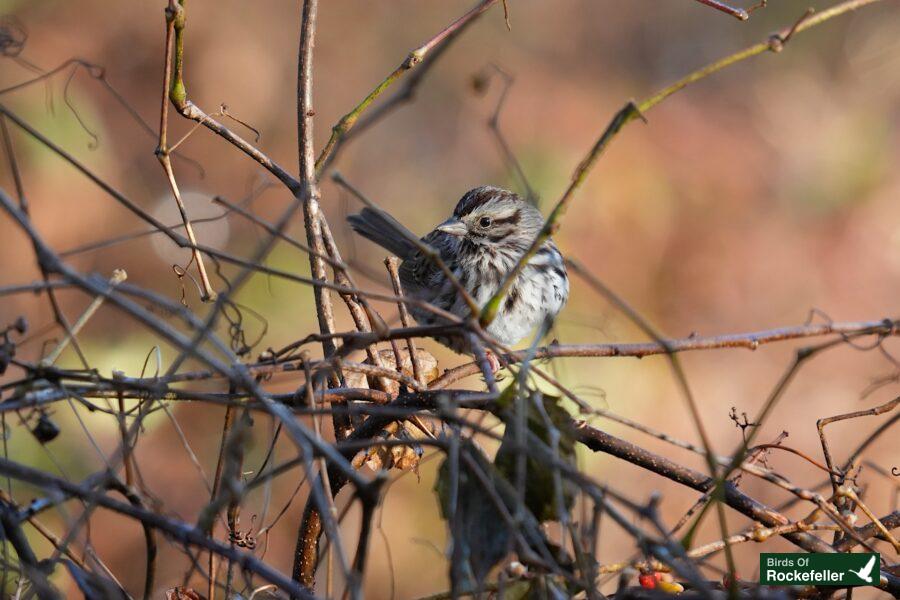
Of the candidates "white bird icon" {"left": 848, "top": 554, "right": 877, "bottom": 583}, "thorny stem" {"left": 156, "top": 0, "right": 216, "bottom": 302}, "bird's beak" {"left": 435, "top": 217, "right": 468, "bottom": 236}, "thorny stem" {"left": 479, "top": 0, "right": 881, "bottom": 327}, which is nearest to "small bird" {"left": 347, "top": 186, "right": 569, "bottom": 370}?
"bird's beak" {"left": 435, "top": 217, "right": 468, "bottom": 236}

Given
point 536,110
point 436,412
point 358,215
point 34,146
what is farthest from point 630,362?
point 436,412

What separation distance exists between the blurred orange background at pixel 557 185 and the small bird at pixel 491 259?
0.51 meters

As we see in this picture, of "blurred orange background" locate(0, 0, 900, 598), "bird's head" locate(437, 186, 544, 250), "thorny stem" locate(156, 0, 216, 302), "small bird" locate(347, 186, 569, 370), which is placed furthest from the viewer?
"blurred orange background" locate(0, 0, 900, 598)

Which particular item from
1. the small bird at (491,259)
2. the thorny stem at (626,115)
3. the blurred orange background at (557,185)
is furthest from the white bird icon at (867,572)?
the blurred orange background at (557,185)

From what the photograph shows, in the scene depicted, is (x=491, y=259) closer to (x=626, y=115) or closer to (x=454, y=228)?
(x=454, y=228)

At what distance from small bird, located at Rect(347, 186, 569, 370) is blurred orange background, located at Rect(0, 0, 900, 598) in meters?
0.51

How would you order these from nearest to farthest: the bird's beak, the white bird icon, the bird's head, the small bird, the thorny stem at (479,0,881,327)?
the thorny stem at (479,0,881,327)
the white bird icon
the small bird
the bird's beak
the bird's head

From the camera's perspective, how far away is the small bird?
3.58 metres

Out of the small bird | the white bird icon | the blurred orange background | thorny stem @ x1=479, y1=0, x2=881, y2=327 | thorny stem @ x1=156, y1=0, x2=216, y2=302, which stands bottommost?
the white bird icon

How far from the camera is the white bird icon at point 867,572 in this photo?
1780 millimetres

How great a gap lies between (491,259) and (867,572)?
7.38ft

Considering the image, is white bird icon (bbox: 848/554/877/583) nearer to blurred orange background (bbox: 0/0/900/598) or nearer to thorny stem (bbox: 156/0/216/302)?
thorny stem (bbox: 156/0/216/302)

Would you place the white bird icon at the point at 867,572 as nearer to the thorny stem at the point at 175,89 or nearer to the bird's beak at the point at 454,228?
the thorny stem at the point at 175,89

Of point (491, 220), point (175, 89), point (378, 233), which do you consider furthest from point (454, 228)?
point (175, 89)
